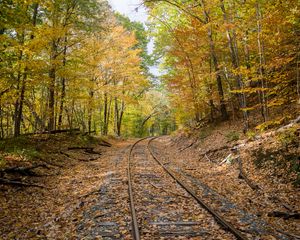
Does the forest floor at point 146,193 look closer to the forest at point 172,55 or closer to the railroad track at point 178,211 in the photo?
the railroad track at point 178,211

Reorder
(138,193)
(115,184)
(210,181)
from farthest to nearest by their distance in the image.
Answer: (210,181), (115,184), (138,193)

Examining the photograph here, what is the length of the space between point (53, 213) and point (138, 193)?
2409 millimetres

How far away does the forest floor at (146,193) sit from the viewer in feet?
19.1

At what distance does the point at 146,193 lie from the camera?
8070mm

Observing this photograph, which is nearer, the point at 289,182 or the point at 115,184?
the point at 289,182

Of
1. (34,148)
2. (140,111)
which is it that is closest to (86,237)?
(34,148)

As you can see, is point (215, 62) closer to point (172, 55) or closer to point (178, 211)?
point (172, 55)

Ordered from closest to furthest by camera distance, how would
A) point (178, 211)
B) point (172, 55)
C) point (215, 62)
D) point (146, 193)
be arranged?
point (178, 211) → point (146, 193) → point (215, 62) → point (172, 55)

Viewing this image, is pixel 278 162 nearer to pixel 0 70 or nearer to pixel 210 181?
pixel 210 181

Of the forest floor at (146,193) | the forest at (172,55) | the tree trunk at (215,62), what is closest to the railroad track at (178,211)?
the forest floor at (146,193)

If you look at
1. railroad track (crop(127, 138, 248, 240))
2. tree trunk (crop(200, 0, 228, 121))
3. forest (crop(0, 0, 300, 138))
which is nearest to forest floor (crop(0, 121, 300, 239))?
railroad track (crop(127, 138, 248, 240))

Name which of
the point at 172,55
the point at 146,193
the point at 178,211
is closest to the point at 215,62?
the point at 172,55

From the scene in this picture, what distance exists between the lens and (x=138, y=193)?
8.04 meters

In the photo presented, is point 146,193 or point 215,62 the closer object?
point 146,193
